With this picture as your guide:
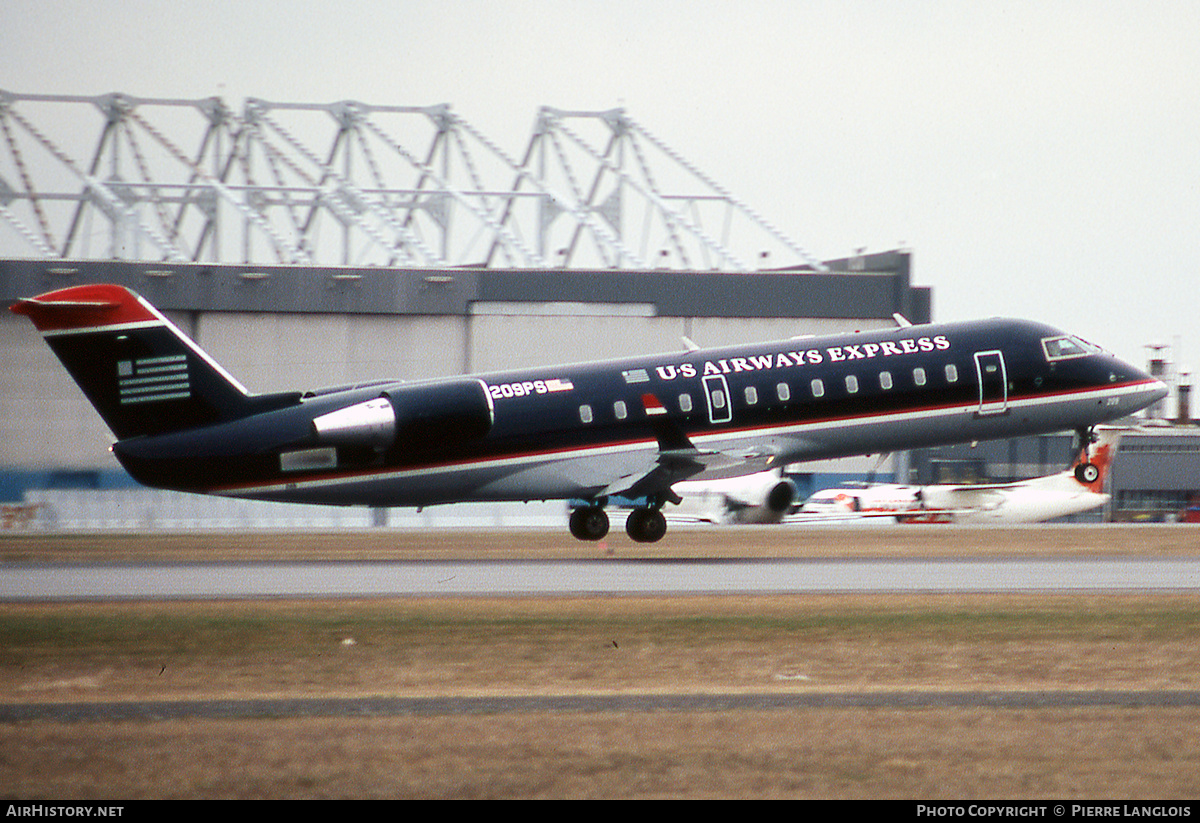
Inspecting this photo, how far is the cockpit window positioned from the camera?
118ft

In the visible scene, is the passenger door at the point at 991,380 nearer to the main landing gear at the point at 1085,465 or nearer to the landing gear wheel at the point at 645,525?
the main landing gear at the point at 1085,465

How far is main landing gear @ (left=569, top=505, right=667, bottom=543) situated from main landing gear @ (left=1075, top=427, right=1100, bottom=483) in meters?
10.5

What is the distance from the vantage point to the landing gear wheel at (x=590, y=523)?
34375 millimetres

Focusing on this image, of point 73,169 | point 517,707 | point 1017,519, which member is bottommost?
point 1017,519

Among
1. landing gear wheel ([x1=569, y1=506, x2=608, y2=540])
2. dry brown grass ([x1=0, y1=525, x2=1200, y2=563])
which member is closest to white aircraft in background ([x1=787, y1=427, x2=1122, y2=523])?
dry brown grass ([x1=0, y1=525, x2=1200, y2=563])

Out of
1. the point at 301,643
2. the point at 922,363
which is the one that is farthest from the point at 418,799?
the point at 922,363

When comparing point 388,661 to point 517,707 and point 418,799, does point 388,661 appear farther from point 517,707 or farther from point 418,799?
point 418,799

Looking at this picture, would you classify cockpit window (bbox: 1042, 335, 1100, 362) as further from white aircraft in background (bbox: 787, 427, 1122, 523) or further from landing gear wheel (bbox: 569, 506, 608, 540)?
white aircraft in background (bbox: 787, 427, 1122, 523)

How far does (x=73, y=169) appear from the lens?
83562 mm

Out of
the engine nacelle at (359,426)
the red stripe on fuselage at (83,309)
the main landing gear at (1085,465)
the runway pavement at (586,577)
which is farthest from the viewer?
the main landing gear at (1085,465)

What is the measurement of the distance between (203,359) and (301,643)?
44.7 feet

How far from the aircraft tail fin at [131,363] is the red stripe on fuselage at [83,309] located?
0.02 m

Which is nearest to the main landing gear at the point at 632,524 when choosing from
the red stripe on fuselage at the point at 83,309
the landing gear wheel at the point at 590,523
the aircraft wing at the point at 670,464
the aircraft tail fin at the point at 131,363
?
the landing gear wheel at the point at 590,523

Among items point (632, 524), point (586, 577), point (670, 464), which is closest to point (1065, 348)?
point (670, 464)
